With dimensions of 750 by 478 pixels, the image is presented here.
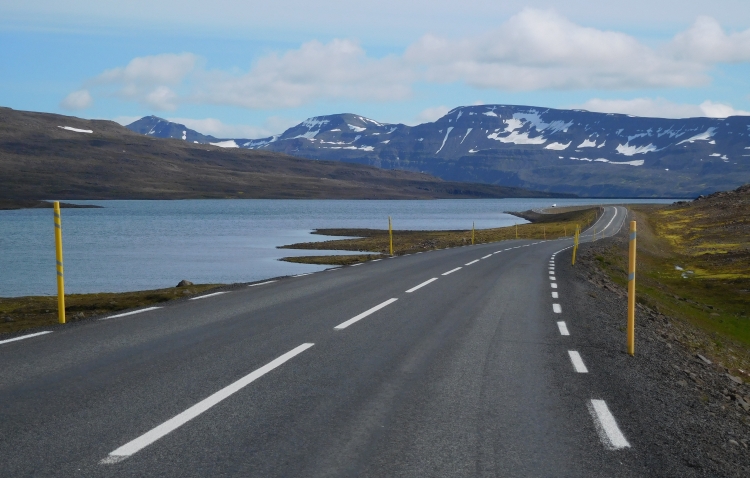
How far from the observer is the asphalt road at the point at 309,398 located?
20.0ft

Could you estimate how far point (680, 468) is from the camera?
6.18m

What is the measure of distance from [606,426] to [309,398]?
3053 millimetres

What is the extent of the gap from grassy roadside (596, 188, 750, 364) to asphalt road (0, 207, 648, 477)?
11529 millimetres

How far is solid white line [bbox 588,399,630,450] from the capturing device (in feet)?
22.2

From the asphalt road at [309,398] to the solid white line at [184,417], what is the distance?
0.03 metres

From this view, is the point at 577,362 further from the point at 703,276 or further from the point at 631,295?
the point at 703,276

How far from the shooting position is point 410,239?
75938 mm

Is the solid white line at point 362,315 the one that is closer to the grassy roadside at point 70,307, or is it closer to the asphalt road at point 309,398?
the asphalt road at point 309,398

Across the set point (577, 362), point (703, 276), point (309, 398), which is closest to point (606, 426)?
point (309, 398)

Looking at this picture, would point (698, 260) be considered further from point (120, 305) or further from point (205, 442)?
point (205, 442)

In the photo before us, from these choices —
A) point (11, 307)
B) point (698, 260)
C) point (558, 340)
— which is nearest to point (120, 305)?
point (11, 307)

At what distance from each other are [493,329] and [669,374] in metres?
3.47

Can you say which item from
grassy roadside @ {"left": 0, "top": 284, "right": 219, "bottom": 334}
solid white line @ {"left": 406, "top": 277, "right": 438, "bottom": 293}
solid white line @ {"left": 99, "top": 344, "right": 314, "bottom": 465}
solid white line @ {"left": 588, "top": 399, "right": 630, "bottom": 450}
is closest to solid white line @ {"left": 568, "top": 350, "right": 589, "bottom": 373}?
solid white line @ {"left": 588, "top": 399, "right": 630, "bottom": 450}

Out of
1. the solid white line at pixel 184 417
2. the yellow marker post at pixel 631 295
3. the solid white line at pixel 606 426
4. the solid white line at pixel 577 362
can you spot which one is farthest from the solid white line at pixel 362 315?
the solid white line at pixel 606 426
